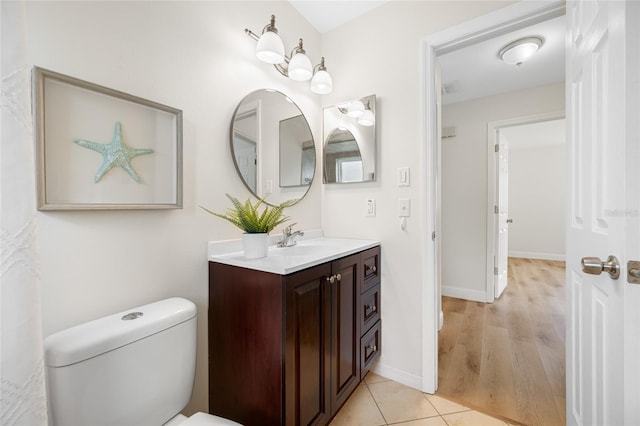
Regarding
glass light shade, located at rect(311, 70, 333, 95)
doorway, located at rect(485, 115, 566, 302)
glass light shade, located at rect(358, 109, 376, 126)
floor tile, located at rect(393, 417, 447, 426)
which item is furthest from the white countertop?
doorway, located at rect(485, 115, 566, 302)

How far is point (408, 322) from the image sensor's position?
1.63 meters

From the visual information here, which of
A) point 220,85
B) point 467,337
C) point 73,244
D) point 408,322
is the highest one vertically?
point 220,85

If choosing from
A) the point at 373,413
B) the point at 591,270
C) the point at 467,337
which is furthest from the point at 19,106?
the point at 467,337

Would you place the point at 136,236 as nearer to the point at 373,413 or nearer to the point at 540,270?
the point at 373,413

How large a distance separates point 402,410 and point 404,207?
3.72 feet

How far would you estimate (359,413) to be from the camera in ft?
4.57

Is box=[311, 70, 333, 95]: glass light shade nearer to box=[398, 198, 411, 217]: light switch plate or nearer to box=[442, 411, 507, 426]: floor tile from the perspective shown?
box=[398, 198, 411, 217]: light switch plate

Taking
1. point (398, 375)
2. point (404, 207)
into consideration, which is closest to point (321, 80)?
point (404, 207)

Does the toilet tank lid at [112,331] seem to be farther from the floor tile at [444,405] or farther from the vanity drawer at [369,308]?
the floor tile at [444,405]

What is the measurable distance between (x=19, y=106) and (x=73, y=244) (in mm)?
545

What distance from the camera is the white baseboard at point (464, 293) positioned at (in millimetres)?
3020

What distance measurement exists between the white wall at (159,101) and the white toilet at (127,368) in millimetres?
124

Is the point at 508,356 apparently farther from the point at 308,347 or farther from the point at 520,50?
the point at 520,50

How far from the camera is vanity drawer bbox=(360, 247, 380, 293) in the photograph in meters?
1.52
